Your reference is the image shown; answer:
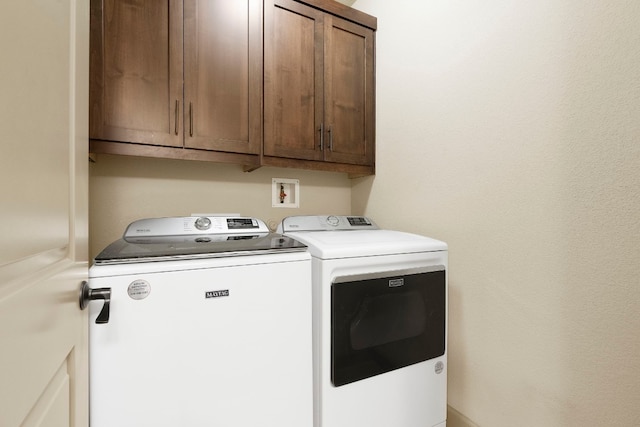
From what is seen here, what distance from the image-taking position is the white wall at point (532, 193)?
871 millimetres

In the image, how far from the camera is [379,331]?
1.17 meters

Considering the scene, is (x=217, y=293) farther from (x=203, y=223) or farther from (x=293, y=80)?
(x=293, y=80)

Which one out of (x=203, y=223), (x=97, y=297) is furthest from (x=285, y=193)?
(x=97, y=297)

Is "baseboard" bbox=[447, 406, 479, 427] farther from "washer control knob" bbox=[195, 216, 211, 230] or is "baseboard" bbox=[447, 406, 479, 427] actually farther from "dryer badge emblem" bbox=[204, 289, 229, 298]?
"washer control knob" bbox=[195, 216, 211, 230]

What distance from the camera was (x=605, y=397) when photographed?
2.93 feet

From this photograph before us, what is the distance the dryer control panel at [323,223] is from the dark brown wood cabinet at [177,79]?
1.20 feet

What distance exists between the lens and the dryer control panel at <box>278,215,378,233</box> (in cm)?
152

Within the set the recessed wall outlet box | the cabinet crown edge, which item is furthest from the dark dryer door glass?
the cabinet crown edge

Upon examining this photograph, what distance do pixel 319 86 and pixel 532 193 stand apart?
46.1 inches

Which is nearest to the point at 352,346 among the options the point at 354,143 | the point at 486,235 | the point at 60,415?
the point at 486,235

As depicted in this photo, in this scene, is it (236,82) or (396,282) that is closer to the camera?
(396,282)

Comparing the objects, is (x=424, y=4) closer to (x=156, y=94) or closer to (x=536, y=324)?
(x=156, y=94)

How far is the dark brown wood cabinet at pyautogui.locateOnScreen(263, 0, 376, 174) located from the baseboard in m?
1.34

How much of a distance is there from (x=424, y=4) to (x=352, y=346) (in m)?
1.71
